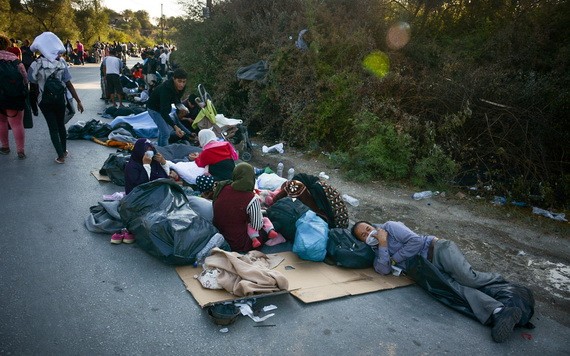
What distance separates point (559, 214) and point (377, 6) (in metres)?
7.35

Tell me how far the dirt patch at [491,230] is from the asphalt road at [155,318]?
0.72 m

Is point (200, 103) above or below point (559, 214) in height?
above

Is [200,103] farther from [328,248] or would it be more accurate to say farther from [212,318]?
[212,318]

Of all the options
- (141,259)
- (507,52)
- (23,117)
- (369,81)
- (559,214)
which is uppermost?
(507,52)

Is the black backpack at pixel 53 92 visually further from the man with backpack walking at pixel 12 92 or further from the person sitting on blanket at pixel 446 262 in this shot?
the person sitting on blanket at pixel 446 262

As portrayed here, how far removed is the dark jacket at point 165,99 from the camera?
7.26m

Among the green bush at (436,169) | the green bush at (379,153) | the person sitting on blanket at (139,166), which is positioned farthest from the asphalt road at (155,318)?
the green bush at (379,153)

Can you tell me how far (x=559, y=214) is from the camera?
Answer: 6.18m

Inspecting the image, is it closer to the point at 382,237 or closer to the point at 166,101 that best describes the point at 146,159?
the point at 166,101

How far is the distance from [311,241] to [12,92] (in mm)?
5510

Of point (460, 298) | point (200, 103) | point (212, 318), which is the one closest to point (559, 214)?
point (460, 298)

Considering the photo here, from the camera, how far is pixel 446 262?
13.2 feet

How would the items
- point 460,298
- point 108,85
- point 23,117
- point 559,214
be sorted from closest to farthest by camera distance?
point 460,298
point 559,214
point 23,117
point 108,85

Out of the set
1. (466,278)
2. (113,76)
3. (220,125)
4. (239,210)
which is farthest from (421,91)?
(113,76)
